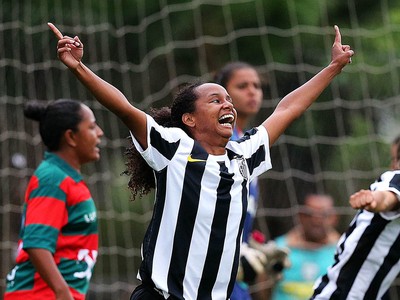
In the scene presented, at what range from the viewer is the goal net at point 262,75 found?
30.4ft

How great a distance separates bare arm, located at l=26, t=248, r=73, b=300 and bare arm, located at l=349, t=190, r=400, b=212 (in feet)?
4.89

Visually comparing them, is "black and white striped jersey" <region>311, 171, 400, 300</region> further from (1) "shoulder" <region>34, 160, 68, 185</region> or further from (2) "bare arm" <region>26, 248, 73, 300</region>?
(1) "shoulder" <region>34, 160, 68, 185</region>

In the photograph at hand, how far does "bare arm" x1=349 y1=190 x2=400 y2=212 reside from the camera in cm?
495

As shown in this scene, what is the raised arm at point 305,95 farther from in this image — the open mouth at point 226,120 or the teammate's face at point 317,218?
the teammate's face at point 317,218

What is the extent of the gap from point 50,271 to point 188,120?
1.13 metres

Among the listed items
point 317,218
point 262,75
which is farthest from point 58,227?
point 262,75

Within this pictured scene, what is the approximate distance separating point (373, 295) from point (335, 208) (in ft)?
13.0

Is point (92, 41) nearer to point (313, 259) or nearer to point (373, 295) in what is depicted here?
point (313, 259)

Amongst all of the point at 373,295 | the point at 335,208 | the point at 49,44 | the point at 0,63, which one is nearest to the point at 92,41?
the point at 49,44

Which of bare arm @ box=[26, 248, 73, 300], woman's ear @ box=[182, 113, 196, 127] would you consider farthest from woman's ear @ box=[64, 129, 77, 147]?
woman's ear @ box=[182, 113, 196, 127]

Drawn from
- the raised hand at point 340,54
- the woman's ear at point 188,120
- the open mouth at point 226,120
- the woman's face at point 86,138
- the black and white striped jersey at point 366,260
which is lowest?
the black and white striped jersey at point 366,260

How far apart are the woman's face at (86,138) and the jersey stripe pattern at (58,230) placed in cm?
20

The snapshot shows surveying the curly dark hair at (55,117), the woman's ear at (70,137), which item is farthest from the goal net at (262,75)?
the woman's ear at (70,137)

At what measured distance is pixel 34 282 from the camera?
582cm
